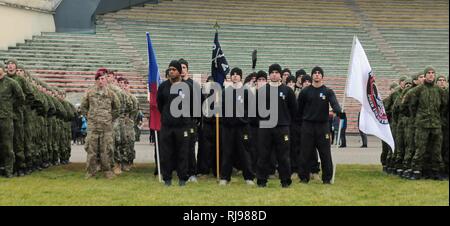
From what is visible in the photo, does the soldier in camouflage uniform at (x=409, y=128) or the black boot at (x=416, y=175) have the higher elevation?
the soldier in camouflage uniform at (x=409, y=128)

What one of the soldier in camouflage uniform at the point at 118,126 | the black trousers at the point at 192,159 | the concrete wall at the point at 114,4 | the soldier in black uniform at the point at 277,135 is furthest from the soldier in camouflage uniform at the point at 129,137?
the concrete wall at the point at 114,4

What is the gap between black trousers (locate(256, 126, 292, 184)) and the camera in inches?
458

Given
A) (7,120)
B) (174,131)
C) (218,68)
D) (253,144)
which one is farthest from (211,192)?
(7,120)

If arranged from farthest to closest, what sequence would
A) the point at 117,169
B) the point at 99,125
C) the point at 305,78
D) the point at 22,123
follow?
the point at 117,169 → the point at 22,123 → the point at 305,78 → the point at 99,125

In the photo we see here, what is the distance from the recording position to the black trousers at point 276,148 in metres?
11.6

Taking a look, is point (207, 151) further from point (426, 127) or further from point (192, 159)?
point (426, 127)

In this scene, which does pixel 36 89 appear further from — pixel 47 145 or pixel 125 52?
pixel 125 52

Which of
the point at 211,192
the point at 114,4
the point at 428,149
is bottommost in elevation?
the point at 211,192

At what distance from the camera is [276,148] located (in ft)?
38.4

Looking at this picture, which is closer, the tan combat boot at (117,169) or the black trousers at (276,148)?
the black trousers at (276,148)

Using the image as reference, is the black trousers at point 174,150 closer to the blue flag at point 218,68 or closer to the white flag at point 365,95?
the blue flag at point 218,68

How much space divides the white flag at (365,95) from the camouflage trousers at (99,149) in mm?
4350

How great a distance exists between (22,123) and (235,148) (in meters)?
4.06

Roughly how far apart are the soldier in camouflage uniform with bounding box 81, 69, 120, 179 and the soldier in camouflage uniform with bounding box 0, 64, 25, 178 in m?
1.25
